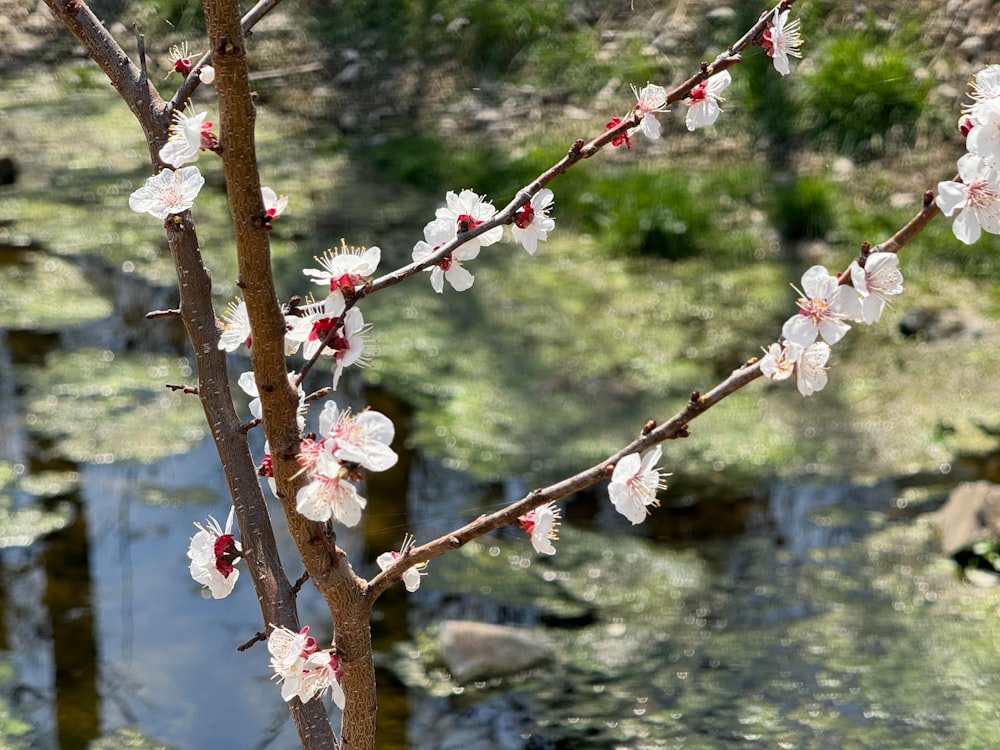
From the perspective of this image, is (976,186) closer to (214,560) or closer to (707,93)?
(707,93)

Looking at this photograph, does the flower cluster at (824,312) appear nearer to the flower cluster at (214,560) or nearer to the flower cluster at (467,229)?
the flower cluster at (467,229)

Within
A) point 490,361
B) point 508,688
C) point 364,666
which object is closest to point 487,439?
point 490,361

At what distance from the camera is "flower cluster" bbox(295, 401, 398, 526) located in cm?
93

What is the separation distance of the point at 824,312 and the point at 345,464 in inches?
16.8

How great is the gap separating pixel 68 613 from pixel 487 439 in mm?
1351

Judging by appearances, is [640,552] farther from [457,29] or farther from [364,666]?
[457,29]

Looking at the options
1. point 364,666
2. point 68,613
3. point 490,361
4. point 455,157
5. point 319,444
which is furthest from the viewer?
point 455,157

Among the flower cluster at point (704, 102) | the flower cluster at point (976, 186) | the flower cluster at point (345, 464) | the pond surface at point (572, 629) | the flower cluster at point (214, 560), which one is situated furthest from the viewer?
the pond surface at point (572, 629)

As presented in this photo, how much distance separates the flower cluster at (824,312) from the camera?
1023mm

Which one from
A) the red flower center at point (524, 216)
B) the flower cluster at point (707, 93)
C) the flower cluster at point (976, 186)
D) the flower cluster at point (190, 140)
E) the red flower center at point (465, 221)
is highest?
the flower cluster at point (707, 93)

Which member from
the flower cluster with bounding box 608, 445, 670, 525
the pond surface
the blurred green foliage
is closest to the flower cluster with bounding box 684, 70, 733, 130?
the flower cluster with bounding box 608, 445, 670, 525

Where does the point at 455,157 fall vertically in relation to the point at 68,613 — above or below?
above

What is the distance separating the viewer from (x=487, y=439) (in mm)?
3748

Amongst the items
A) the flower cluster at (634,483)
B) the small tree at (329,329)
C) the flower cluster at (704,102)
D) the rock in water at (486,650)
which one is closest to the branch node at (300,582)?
the small tree at (329,329)
